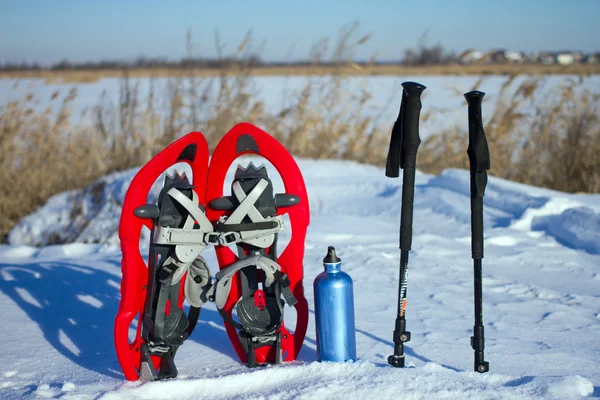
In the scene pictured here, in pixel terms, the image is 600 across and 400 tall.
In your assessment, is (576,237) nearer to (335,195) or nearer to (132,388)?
(335,195)

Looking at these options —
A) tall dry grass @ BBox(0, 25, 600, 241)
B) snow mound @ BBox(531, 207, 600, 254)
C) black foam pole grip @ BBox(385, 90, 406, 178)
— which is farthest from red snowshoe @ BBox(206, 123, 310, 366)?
tall dry grass @ BBox(0, 25, 600, 241)

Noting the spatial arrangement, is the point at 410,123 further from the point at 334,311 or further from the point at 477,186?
the point at 334,311

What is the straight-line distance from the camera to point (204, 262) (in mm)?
2736

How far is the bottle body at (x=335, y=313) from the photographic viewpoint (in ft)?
8.72

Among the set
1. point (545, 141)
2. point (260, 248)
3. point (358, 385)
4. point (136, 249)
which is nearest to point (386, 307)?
point (260, 248)

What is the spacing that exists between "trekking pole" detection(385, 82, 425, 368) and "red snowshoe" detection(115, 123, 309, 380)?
1.36 feet

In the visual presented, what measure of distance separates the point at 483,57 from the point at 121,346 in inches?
255

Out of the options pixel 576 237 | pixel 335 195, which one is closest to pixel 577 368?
pixel 576 237

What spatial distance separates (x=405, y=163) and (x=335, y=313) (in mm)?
653

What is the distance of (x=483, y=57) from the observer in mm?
7953

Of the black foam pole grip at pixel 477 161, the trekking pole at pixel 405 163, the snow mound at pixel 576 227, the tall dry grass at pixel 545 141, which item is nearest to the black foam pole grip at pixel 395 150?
the trekking pole at pixel 405 163

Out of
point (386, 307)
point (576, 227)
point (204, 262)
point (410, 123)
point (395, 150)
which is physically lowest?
point (386, 307)

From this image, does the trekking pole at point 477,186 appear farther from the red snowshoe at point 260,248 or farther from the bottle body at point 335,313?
the red snowshoe at point 260,248

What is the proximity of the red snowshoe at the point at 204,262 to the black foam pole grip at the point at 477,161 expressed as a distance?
693 mm
